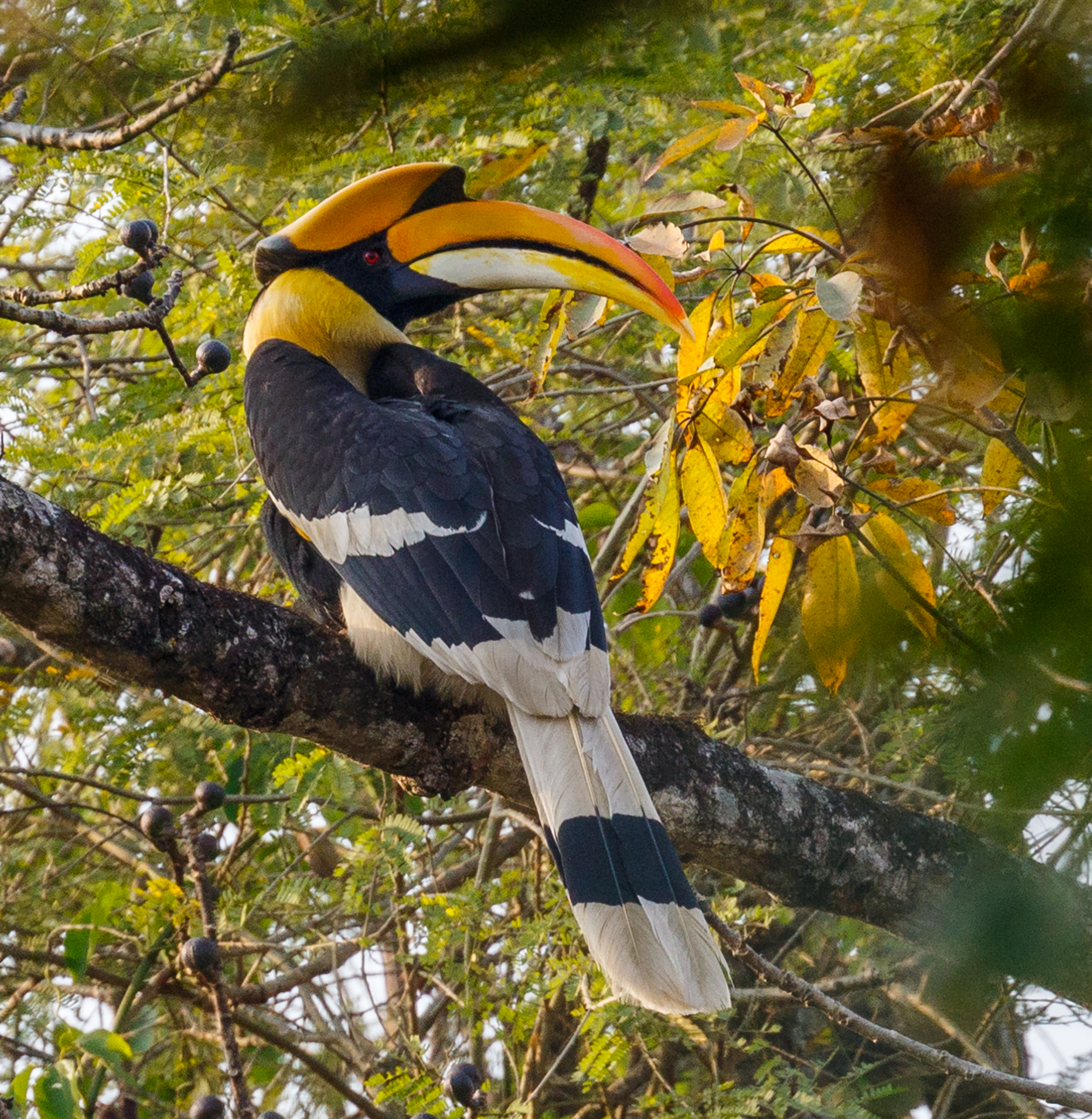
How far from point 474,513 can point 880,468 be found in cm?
71

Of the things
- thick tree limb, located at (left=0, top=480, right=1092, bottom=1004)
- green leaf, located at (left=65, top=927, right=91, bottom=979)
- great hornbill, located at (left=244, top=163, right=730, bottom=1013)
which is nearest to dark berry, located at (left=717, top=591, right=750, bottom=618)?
thick tree limb, located at (left=0, top=480, right=1092, bottom=1004)

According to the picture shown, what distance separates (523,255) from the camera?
8.52 feet

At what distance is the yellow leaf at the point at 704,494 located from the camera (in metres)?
2.09

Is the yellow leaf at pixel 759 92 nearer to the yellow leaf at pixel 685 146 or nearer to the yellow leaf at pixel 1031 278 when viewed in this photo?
the yellow leaf at pixel 685 146

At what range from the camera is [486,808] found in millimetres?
3127

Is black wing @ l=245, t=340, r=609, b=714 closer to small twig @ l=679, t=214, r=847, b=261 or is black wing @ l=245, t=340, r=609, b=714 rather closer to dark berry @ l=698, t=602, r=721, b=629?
small twig @ l=679, t=214, r=847, b=261

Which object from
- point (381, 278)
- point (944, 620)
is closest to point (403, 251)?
point (381, 278)

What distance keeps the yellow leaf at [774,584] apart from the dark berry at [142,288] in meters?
1.11

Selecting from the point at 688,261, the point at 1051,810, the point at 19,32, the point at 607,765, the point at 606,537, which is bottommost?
the point at 1051,810

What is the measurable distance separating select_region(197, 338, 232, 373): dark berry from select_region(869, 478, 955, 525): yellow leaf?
3.82 ft

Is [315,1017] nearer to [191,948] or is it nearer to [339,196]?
[191,948]

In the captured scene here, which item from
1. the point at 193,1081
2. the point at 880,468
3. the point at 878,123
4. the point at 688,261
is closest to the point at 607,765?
the point at 880,468

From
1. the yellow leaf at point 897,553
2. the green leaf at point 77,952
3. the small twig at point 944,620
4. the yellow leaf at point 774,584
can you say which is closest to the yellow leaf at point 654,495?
the yellow leaf at point 774,584

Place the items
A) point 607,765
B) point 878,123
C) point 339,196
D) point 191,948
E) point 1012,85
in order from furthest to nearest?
point 339,196 < point 191,948 < point 607,765 < point 878,123 < point 1012,85
